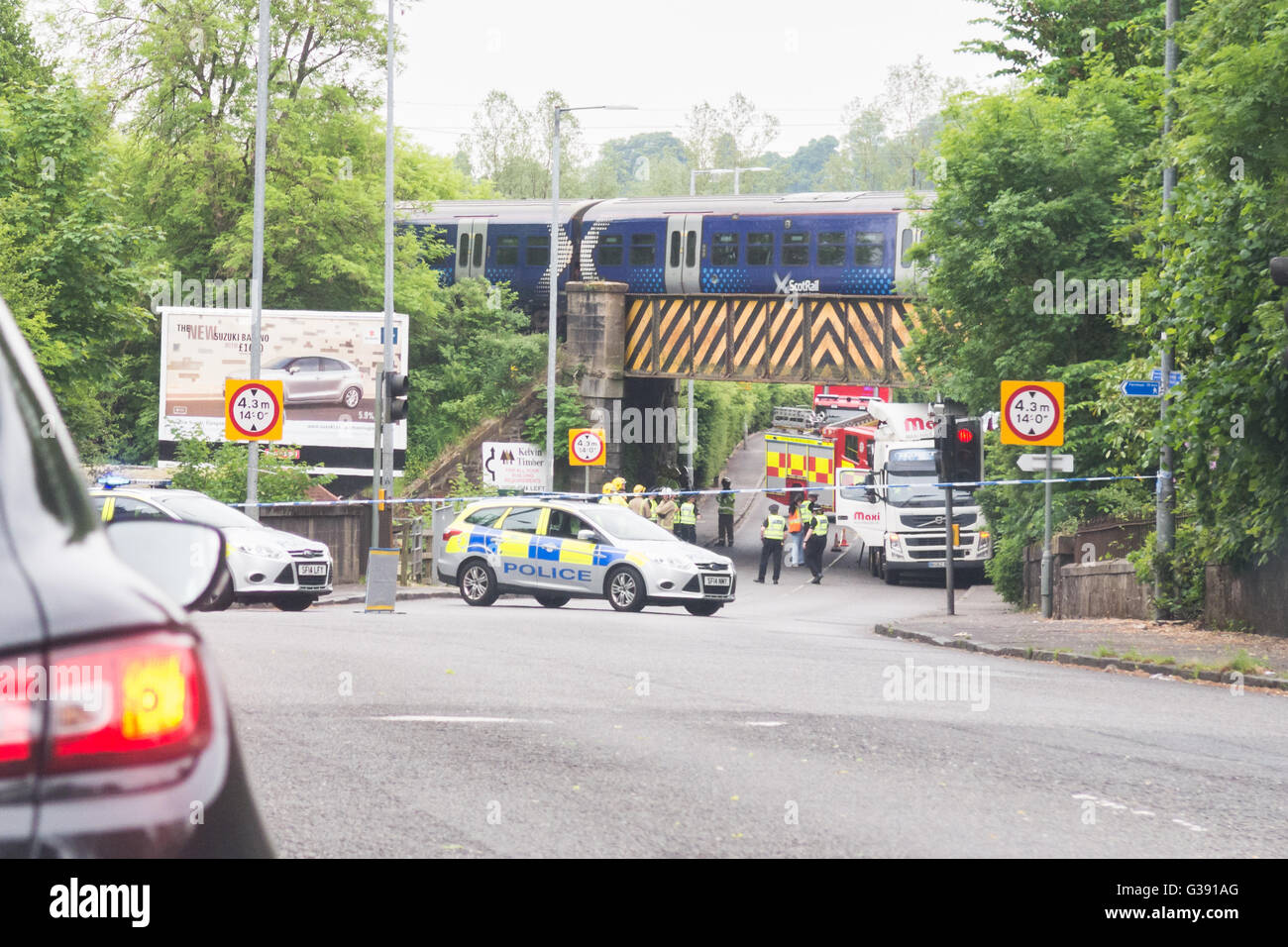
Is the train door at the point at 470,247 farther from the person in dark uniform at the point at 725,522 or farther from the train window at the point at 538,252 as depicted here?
the person in dark uniform at the point at 725,522

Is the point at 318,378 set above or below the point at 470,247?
below

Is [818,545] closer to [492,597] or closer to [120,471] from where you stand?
[492,597]

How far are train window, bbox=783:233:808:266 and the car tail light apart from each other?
4228 cm

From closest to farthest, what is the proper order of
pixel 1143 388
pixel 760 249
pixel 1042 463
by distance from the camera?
pixel 1143 388 < pixel 1042 463 < pixel 760 249

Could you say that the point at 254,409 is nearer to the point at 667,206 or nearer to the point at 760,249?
the point at 760,249

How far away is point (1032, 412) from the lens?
22.0 meters

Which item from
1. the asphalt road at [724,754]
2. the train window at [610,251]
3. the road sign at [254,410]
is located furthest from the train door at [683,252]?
the asphalt road at [724,754]

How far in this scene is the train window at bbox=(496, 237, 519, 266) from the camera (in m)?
49.1

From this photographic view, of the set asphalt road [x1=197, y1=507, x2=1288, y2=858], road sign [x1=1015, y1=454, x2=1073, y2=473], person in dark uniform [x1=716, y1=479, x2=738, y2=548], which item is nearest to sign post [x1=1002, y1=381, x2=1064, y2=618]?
road sign [x1=1015, y1=454, x2=1073, y2=473]

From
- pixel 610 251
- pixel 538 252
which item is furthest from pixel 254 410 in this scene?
pixel 538 252

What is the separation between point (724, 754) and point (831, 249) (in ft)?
116

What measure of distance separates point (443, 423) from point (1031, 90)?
2426cm

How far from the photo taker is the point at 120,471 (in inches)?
1503
